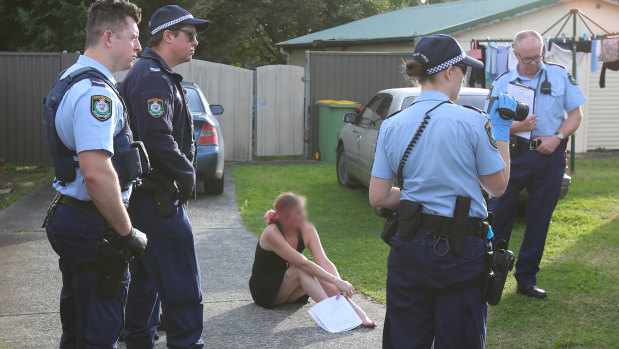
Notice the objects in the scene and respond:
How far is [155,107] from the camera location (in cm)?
379

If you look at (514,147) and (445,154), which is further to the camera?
(514,147)

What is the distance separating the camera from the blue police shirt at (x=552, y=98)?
575 centimetres

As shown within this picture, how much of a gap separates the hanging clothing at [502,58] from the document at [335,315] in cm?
793

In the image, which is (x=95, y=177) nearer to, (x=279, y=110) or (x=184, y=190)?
(x=184, y=190)

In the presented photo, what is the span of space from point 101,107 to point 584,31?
15.8 m

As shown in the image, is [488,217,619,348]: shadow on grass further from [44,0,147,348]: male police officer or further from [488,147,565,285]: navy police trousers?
[44,0,147,348]: male police officer

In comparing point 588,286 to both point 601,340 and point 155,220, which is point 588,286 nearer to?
point 601,340

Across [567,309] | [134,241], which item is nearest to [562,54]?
[567,309]

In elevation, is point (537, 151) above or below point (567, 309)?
above

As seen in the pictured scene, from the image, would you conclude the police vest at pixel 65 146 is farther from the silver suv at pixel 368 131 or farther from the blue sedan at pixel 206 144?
the blue sedan at pixel 206 144

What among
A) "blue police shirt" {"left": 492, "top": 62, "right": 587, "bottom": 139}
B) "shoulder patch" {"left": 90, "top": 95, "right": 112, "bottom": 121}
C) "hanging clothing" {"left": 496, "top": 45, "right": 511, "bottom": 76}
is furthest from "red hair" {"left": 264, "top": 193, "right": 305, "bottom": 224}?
"hanging clothing" {"left": 496, "top": 45, "right": 511, "bottom": 76}

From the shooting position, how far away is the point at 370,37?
1816cm

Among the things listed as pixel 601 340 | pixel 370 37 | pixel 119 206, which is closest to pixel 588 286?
pixel 601 340

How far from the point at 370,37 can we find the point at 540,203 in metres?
12.9
